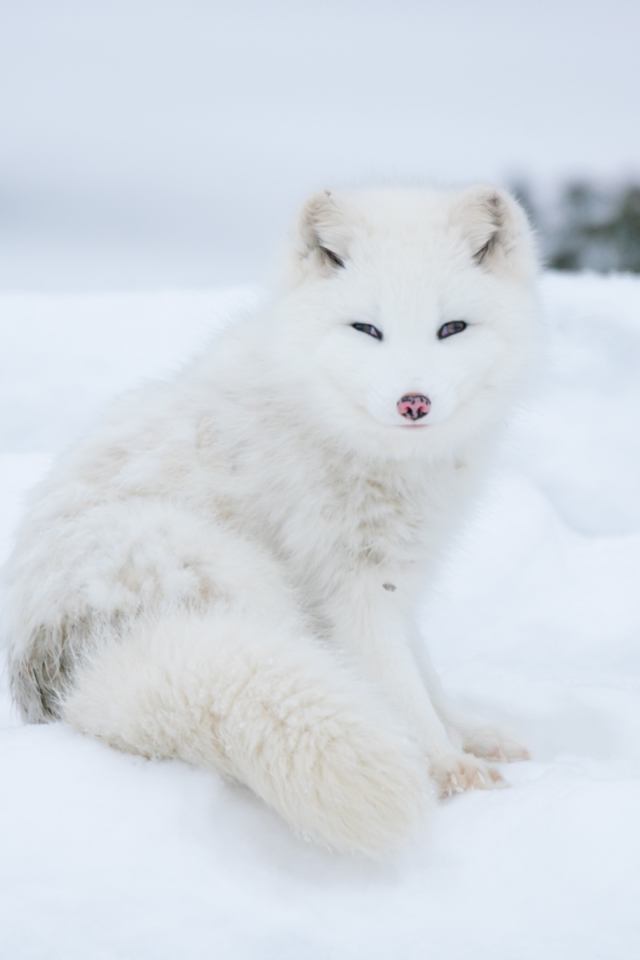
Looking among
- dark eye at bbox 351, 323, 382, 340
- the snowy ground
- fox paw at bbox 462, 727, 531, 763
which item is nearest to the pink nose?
dark eye at bbox 351, 323, 382, 340

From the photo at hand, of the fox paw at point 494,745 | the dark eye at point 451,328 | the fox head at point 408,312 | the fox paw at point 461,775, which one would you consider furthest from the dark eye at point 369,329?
the fox paw at point 494,745

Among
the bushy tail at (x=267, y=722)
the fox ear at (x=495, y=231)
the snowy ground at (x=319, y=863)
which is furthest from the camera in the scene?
the fox ear at (x=495, y=231)

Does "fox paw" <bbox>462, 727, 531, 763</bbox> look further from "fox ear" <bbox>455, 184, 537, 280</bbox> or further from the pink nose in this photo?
"fox ear" <bbox>455, 184, 537, 280</bbox>

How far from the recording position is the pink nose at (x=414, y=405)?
1541 millimetres

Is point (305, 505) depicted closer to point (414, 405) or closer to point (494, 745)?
point (414, 405)

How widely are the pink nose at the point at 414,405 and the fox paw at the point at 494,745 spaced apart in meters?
0.85

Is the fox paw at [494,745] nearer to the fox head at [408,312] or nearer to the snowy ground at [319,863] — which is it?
the snowy ground at [319,863]

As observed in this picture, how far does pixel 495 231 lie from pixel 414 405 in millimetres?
536

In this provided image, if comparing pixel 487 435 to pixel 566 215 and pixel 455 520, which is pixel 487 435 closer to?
pixel 455 520

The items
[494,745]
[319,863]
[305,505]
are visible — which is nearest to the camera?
[319,863]

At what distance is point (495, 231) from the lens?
182cm

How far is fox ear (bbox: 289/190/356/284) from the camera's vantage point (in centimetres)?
178

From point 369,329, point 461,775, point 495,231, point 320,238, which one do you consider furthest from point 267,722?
point 495,231

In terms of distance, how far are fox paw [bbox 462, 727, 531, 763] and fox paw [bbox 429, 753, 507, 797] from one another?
0.85ft
